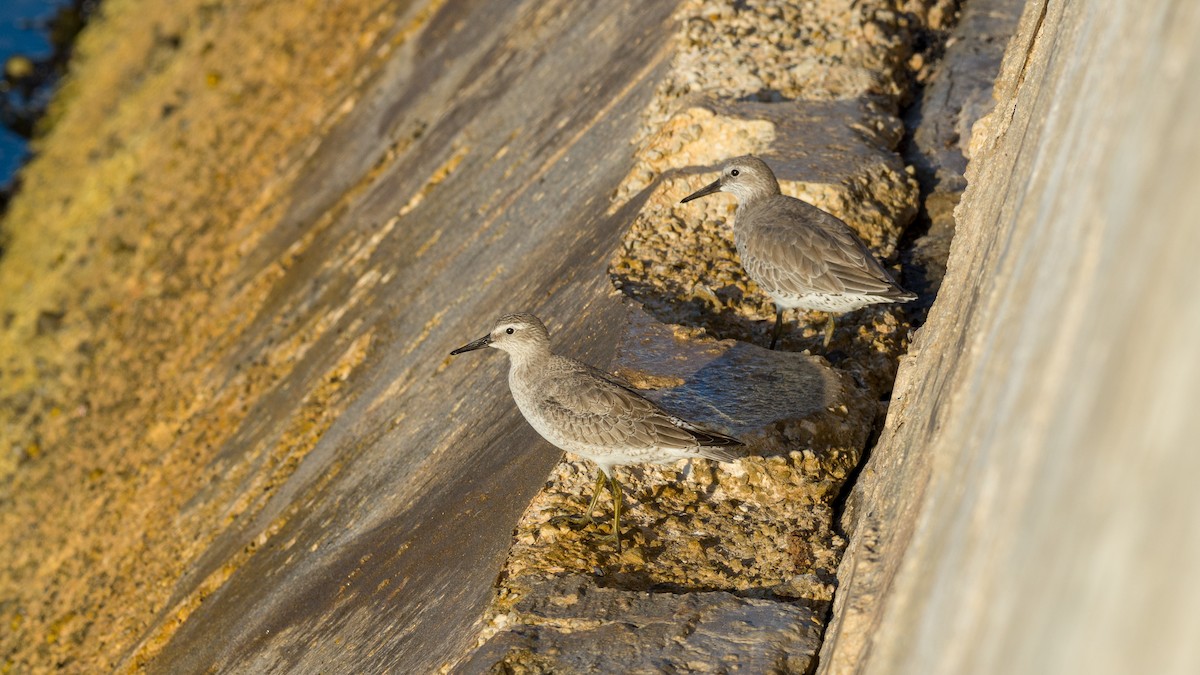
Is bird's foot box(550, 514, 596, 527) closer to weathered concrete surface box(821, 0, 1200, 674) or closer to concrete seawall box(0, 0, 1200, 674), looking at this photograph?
concrete seawall box(0, 0, 1200, 674)

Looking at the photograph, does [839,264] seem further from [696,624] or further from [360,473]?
[360,473]

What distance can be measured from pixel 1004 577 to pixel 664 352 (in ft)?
19.9

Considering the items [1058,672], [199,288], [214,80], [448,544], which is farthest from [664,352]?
[214,80]

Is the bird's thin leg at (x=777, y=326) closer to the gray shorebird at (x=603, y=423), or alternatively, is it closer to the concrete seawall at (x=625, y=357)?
the concrete seawall at (x=625, y=357)

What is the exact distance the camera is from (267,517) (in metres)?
14.2

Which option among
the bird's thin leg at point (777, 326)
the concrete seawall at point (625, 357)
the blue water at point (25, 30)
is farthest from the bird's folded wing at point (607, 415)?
the blue water at point (25, 30)

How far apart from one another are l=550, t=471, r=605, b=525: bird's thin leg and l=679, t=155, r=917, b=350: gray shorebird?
2.40 meters

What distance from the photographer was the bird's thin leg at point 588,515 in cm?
894

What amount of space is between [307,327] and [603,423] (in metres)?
9.76

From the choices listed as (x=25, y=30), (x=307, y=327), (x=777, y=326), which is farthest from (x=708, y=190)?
(x=25, y=30)

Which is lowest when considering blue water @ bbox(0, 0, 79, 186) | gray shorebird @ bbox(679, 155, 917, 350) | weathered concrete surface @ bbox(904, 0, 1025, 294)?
blue water @ bbox(0, 0, 79, 186)

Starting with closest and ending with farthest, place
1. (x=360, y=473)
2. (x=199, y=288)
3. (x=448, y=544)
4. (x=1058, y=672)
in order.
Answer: (x=1058, y=672)
(x=448, y=544)
(x=360, y=473)
(x=199, y=288)

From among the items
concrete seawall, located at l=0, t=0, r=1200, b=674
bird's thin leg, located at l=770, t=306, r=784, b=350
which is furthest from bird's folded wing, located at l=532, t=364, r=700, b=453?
bird's thin leg, located at l=770, t=306, r=784, b=350

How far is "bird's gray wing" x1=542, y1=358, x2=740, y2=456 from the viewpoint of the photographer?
8531 millimetres
